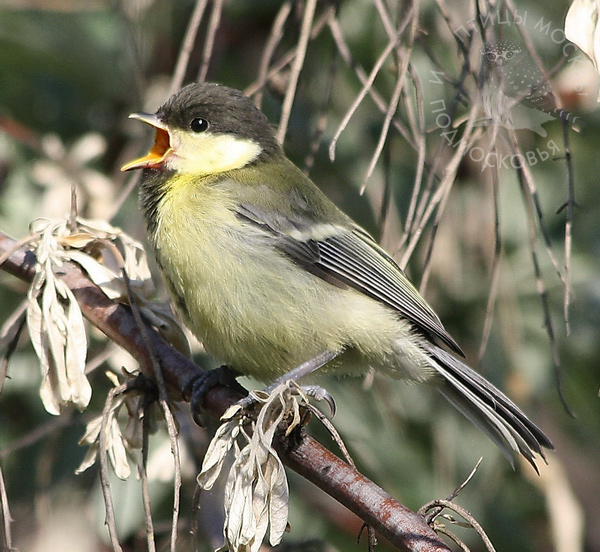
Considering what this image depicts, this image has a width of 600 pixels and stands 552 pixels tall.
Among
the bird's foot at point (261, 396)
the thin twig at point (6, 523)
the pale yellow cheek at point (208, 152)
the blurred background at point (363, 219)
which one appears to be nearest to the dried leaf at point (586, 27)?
the bird's foot at point (261, 396)

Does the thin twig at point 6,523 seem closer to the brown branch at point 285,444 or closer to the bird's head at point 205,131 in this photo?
the brown branch at point 285,444

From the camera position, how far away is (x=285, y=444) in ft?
5.37

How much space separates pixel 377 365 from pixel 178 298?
2.02 feet

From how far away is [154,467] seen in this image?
236 cm

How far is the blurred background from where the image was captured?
278 cm

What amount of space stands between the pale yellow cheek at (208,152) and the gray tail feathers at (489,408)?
0.82 m

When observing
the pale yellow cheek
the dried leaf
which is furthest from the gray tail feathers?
the dried leaf

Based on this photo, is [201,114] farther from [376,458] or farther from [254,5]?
[376,458]

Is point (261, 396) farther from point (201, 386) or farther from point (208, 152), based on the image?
point (208, 152)

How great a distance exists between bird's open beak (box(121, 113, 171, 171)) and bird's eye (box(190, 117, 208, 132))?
8 cm

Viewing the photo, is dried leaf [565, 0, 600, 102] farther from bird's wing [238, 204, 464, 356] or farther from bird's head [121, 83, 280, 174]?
bird's head [121, 83, 280, 174]

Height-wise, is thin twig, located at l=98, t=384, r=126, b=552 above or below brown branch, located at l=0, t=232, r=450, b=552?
below

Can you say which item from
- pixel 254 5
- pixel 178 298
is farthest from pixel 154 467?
pixel 254 5

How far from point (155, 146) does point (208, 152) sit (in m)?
0.18
